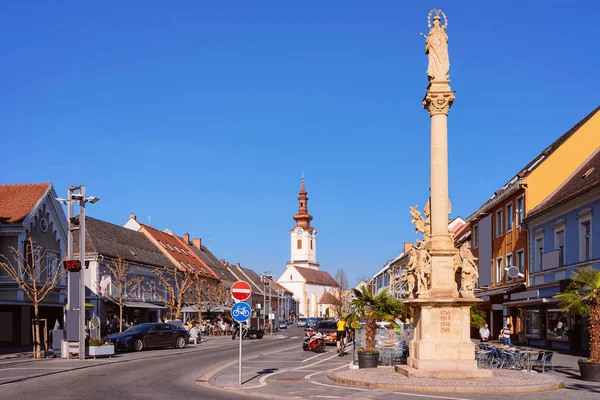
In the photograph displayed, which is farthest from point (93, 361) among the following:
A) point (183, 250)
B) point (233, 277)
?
point (233, 277)

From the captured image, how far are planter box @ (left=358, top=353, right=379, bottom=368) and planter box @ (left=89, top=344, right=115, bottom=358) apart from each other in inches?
478

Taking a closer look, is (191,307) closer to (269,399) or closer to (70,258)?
(70,258)

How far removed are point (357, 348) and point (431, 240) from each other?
597 centimetres

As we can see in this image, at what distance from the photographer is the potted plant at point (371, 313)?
23953 mm

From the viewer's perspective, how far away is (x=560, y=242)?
37.2 metres

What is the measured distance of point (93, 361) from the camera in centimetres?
2845

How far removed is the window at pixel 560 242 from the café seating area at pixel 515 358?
12.5 metres

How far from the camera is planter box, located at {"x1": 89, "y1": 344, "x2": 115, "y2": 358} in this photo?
30.3m

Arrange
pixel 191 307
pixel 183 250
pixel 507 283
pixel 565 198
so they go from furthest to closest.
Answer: pixel 183 250
pixel 191 307
pixel 507 283
pixel 565 198

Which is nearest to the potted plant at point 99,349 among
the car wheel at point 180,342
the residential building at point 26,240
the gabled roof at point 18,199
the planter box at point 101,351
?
the planter box at point 101,351

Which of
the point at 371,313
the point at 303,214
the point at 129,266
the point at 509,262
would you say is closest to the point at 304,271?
the point at 303,214

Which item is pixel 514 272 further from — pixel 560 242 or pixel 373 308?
pixel 373 308

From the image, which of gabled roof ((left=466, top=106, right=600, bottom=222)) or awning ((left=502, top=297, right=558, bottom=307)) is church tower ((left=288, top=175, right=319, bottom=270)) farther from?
awning ((left=502, top=297, right=558, bottom=307))

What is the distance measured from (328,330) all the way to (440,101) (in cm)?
2542
